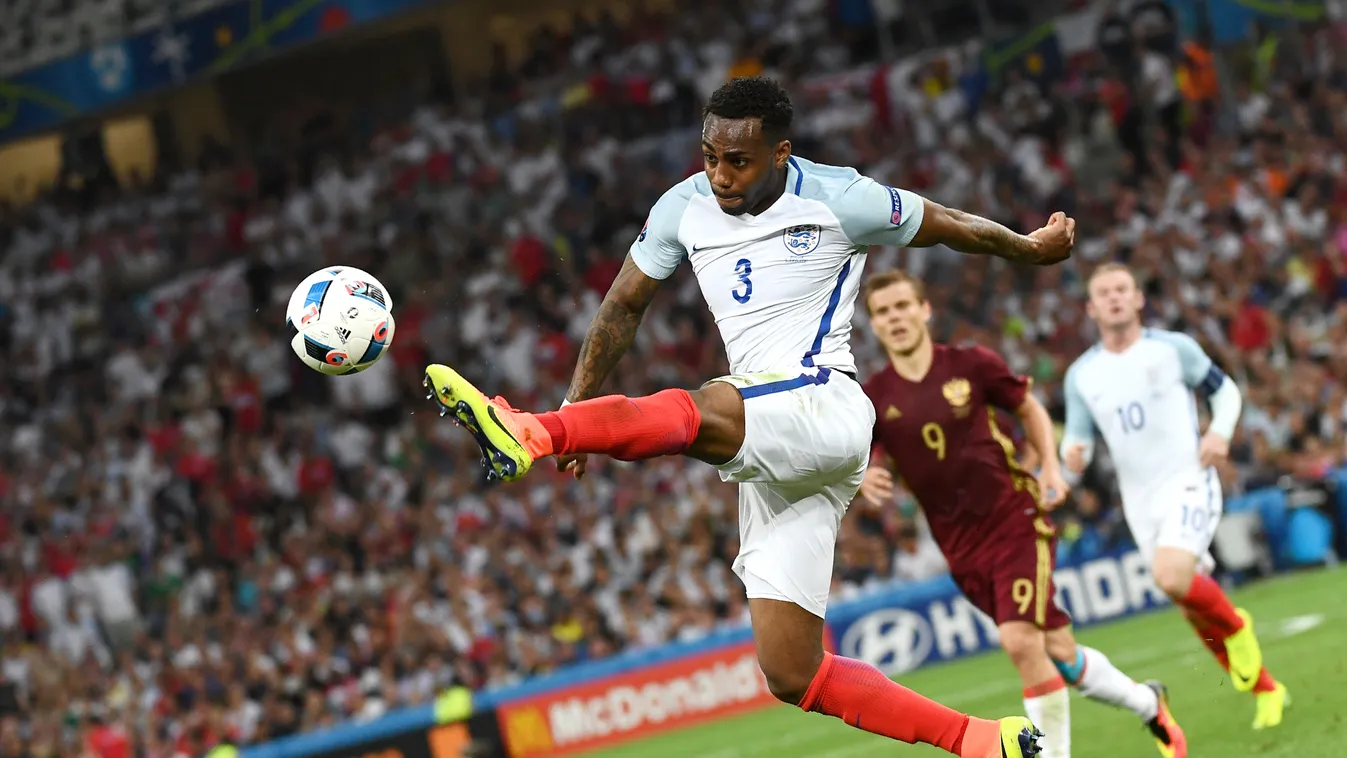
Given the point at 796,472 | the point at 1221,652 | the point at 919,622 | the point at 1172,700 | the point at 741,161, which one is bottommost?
the point at 919,622

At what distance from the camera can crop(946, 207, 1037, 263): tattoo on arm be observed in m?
6.56

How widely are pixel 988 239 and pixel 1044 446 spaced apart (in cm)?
240

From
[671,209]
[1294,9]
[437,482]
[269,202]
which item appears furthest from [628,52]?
[671,209]

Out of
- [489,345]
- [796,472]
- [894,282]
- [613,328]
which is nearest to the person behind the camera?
[796,472]

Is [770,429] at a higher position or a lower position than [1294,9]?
lower

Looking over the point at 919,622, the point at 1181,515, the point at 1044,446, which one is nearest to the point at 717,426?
the point at 1044,446

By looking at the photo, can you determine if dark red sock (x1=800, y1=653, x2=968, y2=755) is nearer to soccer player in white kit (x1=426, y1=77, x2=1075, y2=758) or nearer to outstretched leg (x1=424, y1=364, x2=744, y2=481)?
Answer: soccer player in white kit (x1=426, y1=77, x2=1075, y2=758)

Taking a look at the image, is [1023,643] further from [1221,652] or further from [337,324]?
[337,324]

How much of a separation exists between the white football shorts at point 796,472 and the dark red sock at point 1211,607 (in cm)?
295

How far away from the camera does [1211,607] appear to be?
351 inches

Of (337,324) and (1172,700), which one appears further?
(1172,700)

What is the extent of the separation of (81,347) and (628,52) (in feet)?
28.0

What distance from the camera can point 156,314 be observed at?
2405cm

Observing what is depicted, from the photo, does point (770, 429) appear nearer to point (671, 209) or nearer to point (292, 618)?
point (671, 209)
